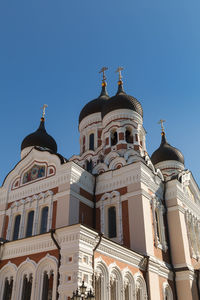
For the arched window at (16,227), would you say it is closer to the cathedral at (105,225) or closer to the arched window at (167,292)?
the cathedral at (105,225)

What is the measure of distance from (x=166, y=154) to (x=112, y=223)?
972cm

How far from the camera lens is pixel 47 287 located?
10062 mm

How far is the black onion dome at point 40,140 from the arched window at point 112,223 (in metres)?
7.65

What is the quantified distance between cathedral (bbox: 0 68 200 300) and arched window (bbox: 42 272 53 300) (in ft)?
0.09

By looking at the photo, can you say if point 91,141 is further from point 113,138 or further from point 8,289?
point 8,289

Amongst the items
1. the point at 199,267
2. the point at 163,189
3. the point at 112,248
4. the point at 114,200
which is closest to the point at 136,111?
the point at 163,189

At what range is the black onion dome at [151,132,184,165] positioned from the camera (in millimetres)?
22719

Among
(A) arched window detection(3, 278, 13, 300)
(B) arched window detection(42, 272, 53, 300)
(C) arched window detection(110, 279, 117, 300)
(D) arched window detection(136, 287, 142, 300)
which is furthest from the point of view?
(D) arched window detection(136, 287, 142, 300)

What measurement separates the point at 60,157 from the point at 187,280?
7.56m

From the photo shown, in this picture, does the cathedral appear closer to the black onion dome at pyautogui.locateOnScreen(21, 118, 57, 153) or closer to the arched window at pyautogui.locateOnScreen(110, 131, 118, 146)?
the arched window at pyautogui.locateOnScreen(110, 131, 118, 146)

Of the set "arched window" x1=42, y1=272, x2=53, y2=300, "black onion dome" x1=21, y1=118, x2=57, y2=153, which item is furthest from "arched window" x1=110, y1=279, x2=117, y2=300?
"black onion dome" x1=21, y1=118, x2=57, y2=153

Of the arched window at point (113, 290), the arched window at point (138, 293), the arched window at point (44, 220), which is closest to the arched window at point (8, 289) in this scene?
the arched window at point (113, 290)

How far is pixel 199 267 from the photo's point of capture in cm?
1506

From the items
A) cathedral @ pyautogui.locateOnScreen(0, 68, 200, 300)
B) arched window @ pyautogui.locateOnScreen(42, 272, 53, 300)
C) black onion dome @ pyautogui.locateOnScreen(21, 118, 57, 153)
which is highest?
black onion dome @ pyautogui.locateOnScreen(21, 118, 57, 153)
